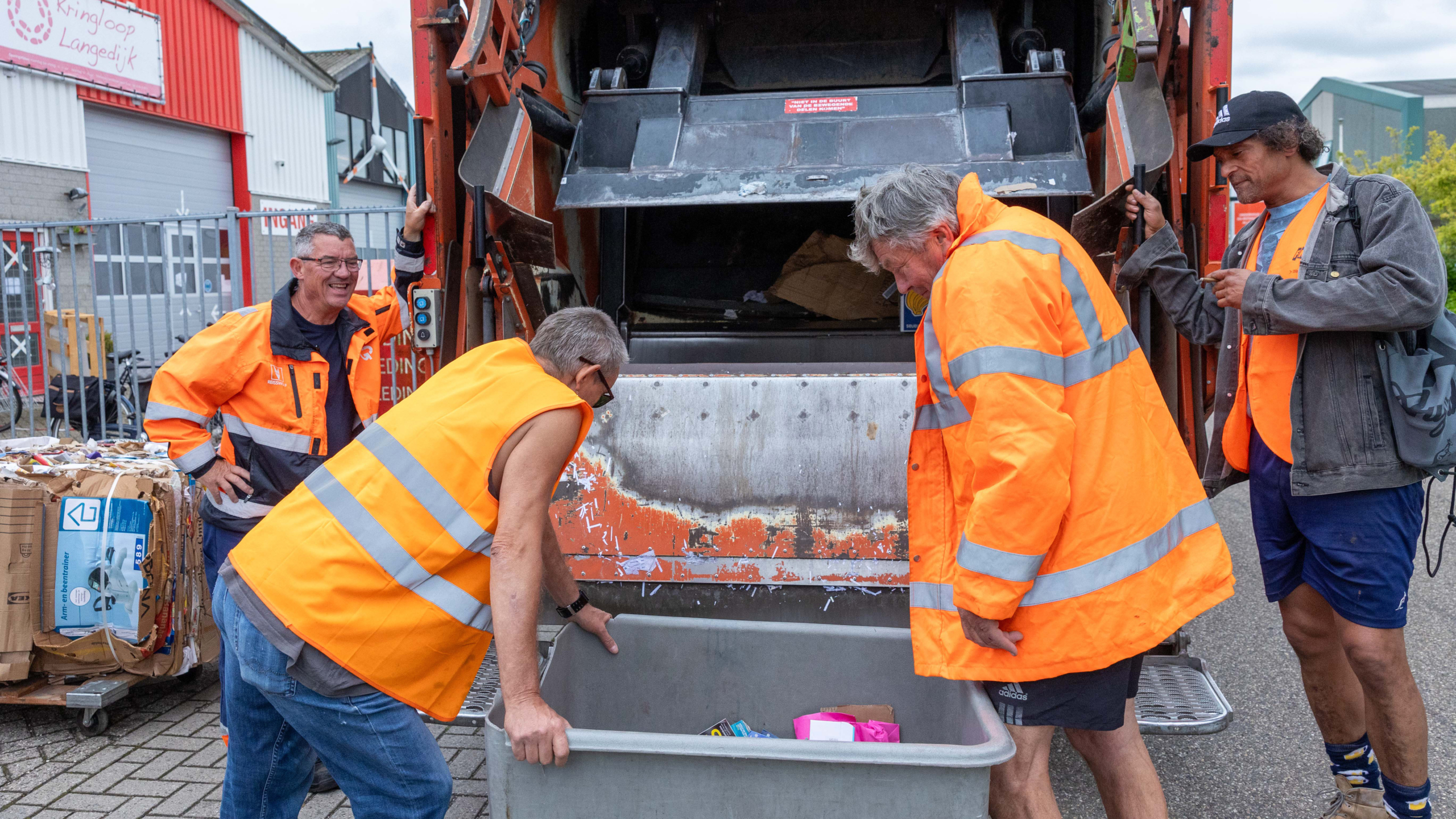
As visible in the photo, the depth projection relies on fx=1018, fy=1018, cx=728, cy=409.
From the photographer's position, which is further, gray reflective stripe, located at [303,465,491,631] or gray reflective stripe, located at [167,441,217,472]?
gray reflective stripe, located at [167,441,217,472]

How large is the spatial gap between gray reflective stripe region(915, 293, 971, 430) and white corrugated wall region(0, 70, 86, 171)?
38.0 ft

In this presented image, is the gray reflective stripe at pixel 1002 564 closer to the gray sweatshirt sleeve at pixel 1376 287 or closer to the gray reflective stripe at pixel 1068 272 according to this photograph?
the gray reflective stripe at pixel 1068 272

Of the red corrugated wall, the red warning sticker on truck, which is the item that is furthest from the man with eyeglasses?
the red corrugated wall

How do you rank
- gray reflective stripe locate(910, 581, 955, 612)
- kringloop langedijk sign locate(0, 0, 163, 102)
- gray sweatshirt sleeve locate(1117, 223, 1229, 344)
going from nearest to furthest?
1. gray reflective stripe locate(910, 581, 955, 612)
2. gray sweatshirt sleeve locate(1117, 223, 1229, 344)
3. kringloop langedijk sign locate(0, 0, 163, 102)

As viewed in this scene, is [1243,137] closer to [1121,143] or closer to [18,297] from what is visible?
[1121,143]

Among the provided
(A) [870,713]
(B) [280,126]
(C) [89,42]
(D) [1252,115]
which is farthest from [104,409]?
(B) [280,126]

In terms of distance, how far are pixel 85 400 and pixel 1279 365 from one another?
586 centimetres

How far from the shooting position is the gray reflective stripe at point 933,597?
1.85m

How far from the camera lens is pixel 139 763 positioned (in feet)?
9.58

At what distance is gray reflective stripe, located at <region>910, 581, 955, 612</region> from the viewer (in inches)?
72.9

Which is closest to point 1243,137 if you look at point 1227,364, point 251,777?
point 1227,364

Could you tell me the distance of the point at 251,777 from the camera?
196 centimetres

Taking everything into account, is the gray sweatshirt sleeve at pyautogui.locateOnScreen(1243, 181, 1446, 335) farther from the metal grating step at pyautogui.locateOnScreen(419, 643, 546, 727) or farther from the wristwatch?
the metal grating step at pyautogui.locateOnScreen(419, 643, 546, 727)

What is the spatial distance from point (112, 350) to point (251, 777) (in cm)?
467
